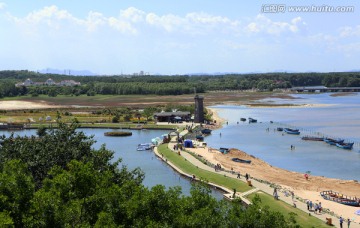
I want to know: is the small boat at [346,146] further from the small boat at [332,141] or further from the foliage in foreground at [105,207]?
the foliage in foreground at [105,207]

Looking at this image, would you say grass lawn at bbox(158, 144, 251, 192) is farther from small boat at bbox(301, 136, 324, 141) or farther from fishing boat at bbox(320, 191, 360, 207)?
small boat at bbox(301, 136, 324, 141)

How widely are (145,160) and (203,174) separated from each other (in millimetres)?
13479

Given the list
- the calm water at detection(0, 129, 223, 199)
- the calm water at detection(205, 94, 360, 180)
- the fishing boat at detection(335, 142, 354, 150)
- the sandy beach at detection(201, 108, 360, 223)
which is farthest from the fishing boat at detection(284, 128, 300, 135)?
the sandy beach at detection(201, 108, 360, 223)

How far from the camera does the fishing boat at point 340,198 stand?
40.1 meters

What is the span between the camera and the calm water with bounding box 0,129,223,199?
48.9m

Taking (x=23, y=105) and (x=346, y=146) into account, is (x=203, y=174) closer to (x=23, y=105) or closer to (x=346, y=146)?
(x=346, y=146)

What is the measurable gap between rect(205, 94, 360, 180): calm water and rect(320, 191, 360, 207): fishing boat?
31.1 feet

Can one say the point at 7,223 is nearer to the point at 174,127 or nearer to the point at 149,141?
the point at 149,141

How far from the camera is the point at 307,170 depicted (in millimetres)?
55750

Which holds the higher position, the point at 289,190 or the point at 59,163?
the point at 59,163

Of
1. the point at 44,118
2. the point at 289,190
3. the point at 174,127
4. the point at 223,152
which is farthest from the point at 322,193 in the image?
the point at 44,118

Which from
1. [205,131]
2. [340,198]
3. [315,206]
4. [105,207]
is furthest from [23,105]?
[105,207]

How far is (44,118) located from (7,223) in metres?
93.7

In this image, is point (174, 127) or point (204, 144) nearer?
point (204, 144)
